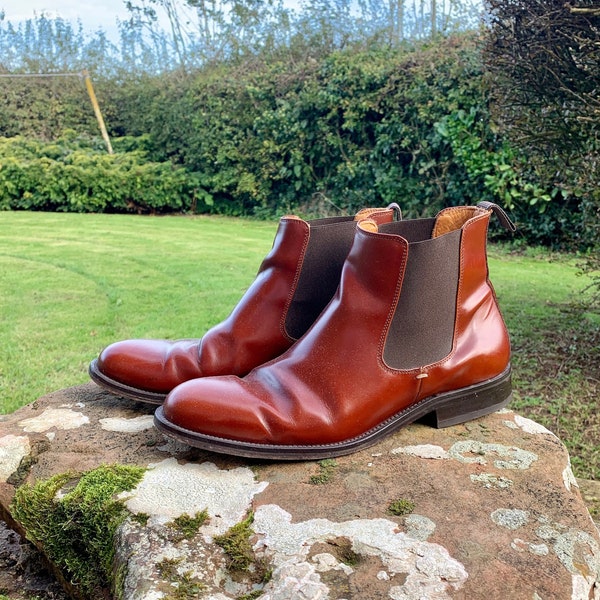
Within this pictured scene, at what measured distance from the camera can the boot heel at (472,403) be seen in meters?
1.47

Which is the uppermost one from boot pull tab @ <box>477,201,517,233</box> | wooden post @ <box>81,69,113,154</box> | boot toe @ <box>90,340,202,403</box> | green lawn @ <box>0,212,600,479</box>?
wooden post @ <box>81,69,113,154</box>

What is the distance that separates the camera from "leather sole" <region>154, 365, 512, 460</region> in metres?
1.24

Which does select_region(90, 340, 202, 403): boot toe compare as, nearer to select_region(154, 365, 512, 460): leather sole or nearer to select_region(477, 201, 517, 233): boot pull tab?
select_region(154, 365, 512, 460): leather sole

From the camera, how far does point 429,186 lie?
347 inches

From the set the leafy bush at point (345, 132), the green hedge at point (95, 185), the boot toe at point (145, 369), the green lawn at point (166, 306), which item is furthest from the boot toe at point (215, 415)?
the green hedge at point (95, 185)

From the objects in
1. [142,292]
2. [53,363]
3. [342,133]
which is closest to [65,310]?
[142,292]

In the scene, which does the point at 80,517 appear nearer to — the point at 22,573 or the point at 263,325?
the point at 22,573

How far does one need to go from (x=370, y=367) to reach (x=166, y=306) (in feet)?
12.1

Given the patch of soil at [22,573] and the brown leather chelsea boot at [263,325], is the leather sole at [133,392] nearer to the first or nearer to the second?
the brown leather chelsea boot at [263,325]

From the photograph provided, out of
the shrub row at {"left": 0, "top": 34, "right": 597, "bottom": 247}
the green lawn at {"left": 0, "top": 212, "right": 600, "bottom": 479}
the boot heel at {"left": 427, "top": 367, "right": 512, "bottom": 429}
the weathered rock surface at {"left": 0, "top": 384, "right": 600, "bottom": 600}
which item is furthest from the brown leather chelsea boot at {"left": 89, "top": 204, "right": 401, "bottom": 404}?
the shrub row at {"left": 0, "top": 34, "right": 597, "bottom": 247}

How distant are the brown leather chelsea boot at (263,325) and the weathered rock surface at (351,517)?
134mm

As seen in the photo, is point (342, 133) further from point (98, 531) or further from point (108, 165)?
point (98, 531)

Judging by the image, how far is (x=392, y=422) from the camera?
139 centimetres

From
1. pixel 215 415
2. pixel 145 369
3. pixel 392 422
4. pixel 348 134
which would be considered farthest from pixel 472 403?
pixel 348 134
